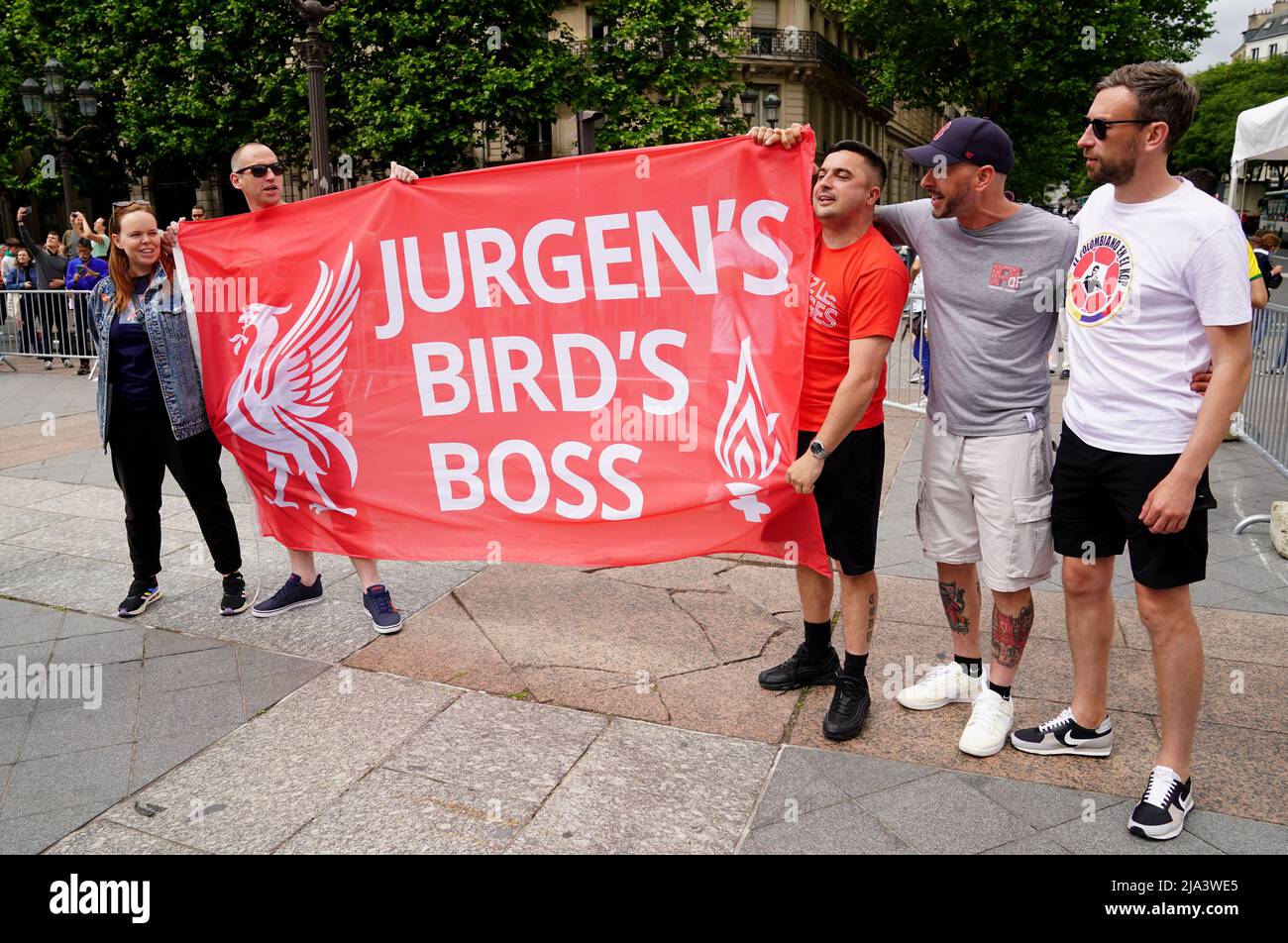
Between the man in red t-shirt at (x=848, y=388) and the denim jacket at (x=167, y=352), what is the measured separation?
9.20 feet

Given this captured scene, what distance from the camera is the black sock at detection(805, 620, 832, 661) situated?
3854 millimetres

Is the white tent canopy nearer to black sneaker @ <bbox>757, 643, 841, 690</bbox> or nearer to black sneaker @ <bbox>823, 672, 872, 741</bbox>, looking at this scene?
black sneaker @ <bbox>757, 643, 841, 690</bbox>

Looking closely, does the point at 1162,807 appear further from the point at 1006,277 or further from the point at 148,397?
the point at 148,397

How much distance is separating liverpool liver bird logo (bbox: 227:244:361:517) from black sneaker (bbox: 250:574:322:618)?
1.52 ft

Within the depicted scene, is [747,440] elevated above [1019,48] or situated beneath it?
situated beneath

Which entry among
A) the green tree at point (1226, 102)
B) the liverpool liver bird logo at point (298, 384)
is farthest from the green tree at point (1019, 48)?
the green tree at point (1226, 102)

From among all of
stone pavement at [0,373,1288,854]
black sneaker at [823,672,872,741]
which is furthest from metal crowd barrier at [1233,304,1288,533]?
black sneaker at [823,672,872,741]

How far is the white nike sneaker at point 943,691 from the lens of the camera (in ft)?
12.1

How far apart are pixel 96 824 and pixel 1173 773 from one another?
10.6 feet

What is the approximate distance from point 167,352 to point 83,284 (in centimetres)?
1171

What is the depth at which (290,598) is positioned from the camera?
482cm

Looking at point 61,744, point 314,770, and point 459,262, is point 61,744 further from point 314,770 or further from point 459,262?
point 459,262

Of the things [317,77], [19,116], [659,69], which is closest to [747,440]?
[317,77]
